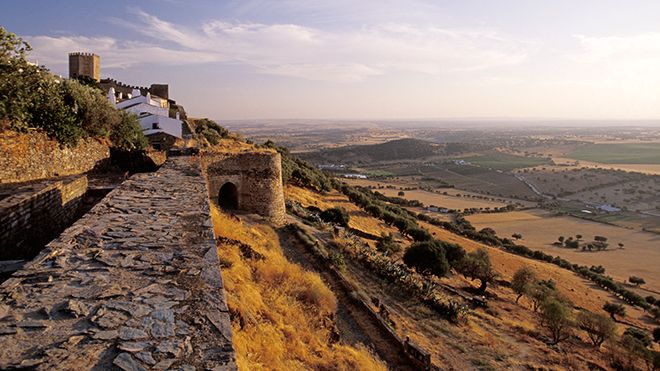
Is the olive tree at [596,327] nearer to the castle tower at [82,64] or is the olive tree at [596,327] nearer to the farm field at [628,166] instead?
the castle tower at [82,64]

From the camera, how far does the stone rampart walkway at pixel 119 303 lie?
8.19ft

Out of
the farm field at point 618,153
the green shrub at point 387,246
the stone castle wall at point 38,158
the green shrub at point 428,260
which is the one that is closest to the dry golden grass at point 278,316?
the stone castle wall at point 38,158

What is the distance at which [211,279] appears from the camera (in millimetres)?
3568

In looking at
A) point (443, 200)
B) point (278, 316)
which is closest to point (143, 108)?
point (278, 316)

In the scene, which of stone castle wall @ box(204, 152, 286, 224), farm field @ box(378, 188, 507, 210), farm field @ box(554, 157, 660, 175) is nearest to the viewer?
stone castle wall @ box(204, 152, 286, 224)

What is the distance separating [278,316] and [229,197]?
9817mm

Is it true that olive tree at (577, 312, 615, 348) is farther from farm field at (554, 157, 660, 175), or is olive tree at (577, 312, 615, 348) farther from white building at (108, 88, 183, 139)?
farm field at (554, 157, 660, 175)

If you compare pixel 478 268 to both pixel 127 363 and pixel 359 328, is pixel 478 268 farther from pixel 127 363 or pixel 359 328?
pixel 127 363

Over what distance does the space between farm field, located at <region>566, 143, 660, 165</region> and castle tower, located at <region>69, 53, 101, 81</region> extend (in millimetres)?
105353

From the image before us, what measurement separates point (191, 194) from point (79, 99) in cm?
623

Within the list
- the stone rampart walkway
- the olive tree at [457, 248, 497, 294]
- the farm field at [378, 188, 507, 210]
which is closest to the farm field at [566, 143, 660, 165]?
the farm field at [378, 188, 507, 210]

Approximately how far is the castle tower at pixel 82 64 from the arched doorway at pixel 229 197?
1690cm

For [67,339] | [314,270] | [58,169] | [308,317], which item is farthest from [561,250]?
[67,339]

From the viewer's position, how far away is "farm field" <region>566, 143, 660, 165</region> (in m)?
100
